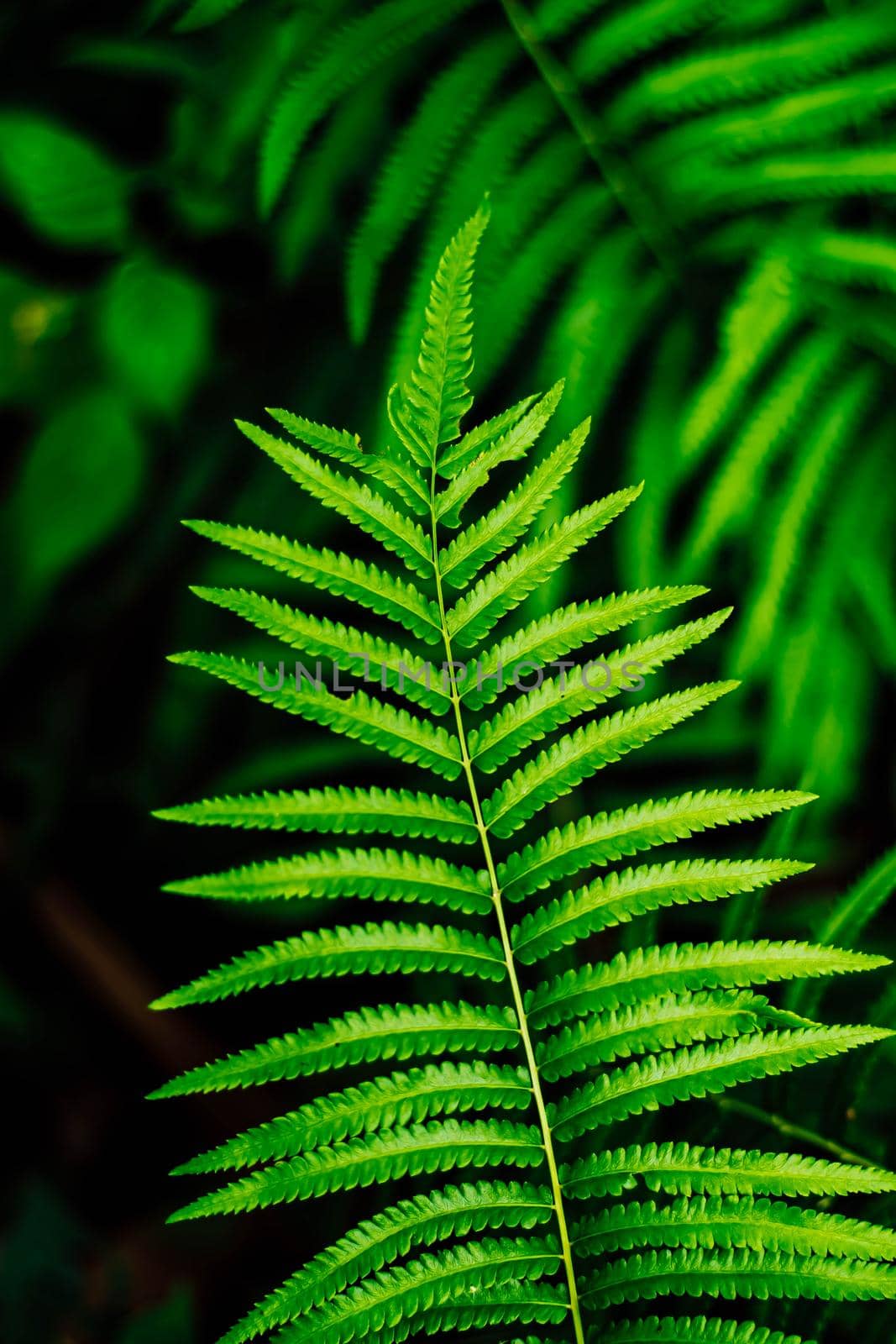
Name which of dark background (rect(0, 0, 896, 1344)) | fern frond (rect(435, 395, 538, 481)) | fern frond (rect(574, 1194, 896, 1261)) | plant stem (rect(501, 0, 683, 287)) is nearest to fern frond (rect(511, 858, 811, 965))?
fern frond (rect(574, 1194, 896, 1261))

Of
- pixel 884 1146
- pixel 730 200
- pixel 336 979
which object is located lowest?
pixel 884 1146

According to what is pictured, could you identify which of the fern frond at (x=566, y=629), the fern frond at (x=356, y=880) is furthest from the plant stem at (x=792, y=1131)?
the fern frond at (x=566, y=629)

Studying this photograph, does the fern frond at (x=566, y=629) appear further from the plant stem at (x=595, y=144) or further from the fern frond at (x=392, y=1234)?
the plant stem at (x=595, y=144)

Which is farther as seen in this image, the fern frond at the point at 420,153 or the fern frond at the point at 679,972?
the fern frond at the point at 420,153

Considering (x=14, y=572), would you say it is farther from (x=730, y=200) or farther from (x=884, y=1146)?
(x=884, y=1146)

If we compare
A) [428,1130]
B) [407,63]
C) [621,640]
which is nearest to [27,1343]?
[428,1130]

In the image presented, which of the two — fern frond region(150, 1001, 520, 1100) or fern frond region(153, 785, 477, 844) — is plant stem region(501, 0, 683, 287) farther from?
fern frond region(150, 1001, 520, 1100)
